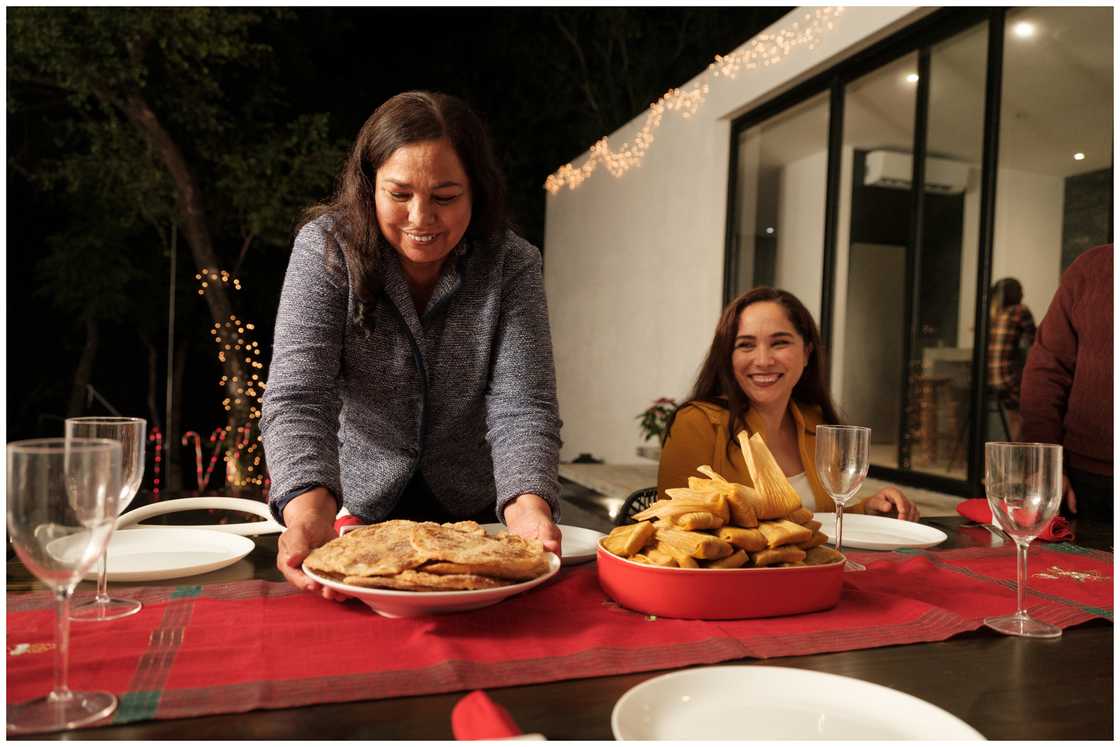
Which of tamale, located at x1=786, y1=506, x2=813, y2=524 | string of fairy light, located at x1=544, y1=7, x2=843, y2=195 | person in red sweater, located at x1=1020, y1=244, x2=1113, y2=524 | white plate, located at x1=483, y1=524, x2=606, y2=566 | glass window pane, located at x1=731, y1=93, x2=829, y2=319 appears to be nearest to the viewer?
tamale, located at x1=786, y1=506, x2=813, y2=524

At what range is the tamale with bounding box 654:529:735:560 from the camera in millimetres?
1027

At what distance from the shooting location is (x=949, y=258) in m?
4.31

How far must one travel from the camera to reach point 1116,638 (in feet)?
3.13

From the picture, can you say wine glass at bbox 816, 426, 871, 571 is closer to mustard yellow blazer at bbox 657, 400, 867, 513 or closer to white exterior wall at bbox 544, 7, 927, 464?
mustard yellow blazer at bbox 657, 400, 867, 513

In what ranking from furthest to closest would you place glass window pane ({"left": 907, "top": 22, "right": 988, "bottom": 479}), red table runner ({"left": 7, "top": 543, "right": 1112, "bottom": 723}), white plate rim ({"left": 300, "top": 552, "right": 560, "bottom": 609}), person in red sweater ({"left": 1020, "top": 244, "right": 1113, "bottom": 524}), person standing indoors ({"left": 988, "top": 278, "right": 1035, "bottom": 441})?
glass window pane ({"left": 907, "top": 22, "right": 988, "bottom": 479}), person standing indoors ({"left": 988, "top": 278, "right": 1035, "bottom": 441}), person in red sweater ({"left": 1020, "top": 244, "right": 1113, "bottom": 524}), white plate rim ({"left": 300, "top": 552, "right": 560, "bottom": 609}), red table runner ({"left": 7, "top": 543, "right": 1112, "bottom": 723})

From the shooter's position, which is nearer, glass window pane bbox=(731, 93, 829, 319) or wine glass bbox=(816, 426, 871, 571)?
wine glass bbox=(816, 426, 871, 571)

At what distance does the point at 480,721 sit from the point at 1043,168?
3940 millimetres

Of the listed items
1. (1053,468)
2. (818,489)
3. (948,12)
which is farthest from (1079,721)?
(948,12)

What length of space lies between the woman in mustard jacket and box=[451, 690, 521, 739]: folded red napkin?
140 cm

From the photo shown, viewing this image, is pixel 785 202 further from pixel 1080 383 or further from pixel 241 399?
pixel 241 399

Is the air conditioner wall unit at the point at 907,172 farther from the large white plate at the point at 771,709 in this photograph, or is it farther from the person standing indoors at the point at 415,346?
the large white plate at the point at 771,709

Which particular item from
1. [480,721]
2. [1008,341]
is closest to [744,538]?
[480,721]

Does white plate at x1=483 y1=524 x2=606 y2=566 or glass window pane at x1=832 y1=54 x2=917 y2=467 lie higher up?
glass window pane at x1=832 y1=54 x2=917 y2=467

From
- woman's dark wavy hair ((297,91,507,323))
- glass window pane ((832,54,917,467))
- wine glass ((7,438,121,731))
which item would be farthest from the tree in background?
wine glass ((7,438,121,731))
